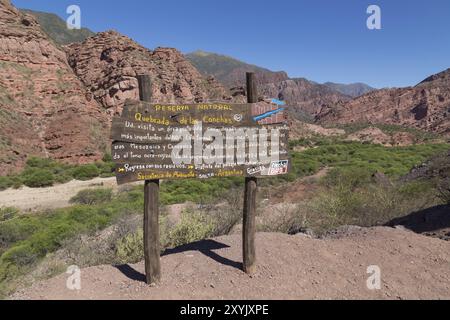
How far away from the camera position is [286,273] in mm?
4961

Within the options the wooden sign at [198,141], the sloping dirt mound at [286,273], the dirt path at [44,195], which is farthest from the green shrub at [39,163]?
the wooden sign at [198,141]

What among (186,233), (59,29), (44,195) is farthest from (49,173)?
(59,29)

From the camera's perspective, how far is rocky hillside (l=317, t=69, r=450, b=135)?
3666 inches

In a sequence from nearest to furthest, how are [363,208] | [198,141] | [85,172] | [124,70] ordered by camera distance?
[198,141]
[363,208]
[85,172]
[124,70]

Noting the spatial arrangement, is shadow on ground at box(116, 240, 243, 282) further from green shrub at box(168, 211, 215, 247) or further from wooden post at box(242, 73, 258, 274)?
green shrub at box(168, 211, 215, 247)

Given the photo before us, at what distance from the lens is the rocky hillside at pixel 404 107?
93.1 meters

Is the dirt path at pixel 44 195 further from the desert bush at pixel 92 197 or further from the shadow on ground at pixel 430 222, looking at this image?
the shadow on ground at pixel 430 222

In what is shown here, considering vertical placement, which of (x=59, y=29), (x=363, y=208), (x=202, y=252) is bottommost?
(x=202, y=252)

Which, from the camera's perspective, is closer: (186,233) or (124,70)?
(186,233)

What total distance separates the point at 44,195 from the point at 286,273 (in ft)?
77.5

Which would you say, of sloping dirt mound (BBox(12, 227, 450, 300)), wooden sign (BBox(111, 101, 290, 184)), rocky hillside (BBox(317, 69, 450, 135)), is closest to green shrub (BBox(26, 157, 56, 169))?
sloping dirt mound (BBox(12, 227, 450, 300))

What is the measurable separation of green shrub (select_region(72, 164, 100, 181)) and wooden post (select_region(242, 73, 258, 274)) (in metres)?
28.5

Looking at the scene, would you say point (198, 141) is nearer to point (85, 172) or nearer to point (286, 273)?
point (286, 273)

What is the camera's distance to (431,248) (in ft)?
19.1
